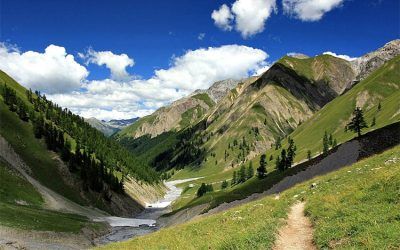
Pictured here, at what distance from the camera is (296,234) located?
85.0 feet

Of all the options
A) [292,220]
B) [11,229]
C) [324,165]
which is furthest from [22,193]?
[292,220]

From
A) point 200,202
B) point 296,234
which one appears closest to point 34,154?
point 200,202

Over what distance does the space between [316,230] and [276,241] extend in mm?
2690

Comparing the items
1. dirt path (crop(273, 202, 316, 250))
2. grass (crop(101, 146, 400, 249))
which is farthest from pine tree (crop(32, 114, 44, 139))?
dirt path (crop(273, 202, 316, 250))

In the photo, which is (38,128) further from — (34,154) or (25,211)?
(25,211)

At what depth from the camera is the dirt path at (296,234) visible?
2344 centimetres

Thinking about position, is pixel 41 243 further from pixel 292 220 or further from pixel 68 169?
pixel 68 169

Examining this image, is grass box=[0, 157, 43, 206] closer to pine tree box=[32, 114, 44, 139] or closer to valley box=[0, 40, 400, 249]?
valley box=[0, 40, 400, 249]

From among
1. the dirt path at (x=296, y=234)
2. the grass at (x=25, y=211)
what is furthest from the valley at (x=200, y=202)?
the grass at (x=25, y=211)

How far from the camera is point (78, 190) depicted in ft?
446

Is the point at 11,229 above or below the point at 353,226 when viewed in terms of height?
below

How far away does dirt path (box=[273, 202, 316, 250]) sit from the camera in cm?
2344

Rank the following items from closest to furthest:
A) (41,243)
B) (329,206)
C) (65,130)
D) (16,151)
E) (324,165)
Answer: (329,206), (41,243), (324,165), (16,151), (65,130)

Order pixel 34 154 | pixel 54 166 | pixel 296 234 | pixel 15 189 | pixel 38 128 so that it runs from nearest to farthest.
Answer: pixel 296 234
pixel 15 189
pixel 34 154
pixel 54 166
pixel 38 128
